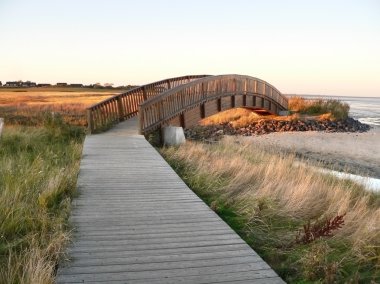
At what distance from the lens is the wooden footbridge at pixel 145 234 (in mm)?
3689

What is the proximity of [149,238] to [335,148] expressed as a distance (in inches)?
603

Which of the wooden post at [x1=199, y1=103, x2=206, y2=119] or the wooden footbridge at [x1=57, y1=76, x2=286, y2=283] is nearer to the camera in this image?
the wooden footbridge at [x1=57, y1=76, x2=286, y2=283]

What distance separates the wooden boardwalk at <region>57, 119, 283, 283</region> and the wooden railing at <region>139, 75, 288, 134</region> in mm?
6585

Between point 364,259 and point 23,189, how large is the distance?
15.1 ft

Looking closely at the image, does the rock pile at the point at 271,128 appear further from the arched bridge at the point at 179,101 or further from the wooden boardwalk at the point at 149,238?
the wooden boardwalk at the point at 149,238

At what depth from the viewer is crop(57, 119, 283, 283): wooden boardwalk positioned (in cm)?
368

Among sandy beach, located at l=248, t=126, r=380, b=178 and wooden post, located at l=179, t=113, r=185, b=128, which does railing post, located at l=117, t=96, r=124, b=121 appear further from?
sandy beach, located at l=248, t=126, r=380, b=178

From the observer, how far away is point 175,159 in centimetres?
1022

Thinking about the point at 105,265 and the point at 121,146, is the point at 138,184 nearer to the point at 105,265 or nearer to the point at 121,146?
the point at 105,265

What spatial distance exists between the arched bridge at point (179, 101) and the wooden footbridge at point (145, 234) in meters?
4.80

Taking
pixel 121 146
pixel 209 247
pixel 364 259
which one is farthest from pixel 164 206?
pixel 121 146

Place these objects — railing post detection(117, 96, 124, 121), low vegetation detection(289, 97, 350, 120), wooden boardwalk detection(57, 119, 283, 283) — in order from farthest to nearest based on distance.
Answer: low vegetation detection(289, 97, 350, 120) < railing post detection(117, 96, 124, 121) < wooden boardwalk detection(57, 119, 283, 283)

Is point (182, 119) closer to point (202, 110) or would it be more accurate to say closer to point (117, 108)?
point (202, 110)

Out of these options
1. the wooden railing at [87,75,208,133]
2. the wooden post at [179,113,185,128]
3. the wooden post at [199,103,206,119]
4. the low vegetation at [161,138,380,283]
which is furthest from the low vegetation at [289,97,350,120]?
the low vegetation at [161,138,380,283]
